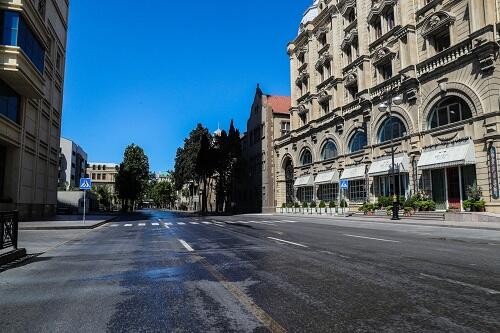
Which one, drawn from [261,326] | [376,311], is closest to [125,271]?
[261,326]

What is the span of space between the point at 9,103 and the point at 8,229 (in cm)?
2026

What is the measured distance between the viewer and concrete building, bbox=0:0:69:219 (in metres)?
24.2

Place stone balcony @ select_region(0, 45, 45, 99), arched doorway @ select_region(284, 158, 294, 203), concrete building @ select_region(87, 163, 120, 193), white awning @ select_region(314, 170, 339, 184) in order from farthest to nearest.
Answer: concrete building @ select_region(87, 163, 120, 193)
arched doorway @ select_region(284, 158, 294, 203)
white awning @ select_region(314, 170, 339, 184)
stone balcony @ select_region(0, 45, 45, 99)

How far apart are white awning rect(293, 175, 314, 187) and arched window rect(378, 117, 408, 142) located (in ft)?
45.4

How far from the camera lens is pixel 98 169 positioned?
153750 millimetres

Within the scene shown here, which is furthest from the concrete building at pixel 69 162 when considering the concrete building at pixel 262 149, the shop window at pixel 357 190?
the shop window at pixel 357 190

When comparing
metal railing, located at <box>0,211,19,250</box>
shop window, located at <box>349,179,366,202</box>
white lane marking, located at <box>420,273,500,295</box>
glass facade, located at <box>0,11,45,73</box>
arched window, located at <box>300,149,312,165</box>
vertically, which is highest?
glass facade, located at <box>0,11,45,73</box>

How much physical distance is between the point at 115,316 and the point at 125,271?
11.3ft

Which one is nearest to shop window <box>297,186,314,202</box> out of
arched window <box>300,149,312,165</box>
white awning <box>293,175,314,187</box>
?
white awning <box>293,175,314,187</box>

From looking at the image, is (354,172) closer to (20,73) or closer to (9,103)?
(20,73)

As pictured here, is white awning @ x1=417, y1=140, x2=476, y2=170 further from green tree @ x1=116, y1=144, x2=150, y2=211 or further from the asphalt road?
green tree @ x1=116, y1=144, x2=150, y2=211

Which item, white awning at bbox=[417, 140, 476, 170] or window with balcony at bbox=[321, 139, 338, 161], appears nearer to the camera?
white awning at bbox=[417, 140, 476, 170]

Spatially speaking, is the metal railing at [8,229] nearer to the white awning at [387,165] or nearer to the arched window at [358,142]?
the white awning at [387,165]

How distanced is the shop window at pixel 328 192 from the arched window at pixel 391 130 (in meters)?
9.56
